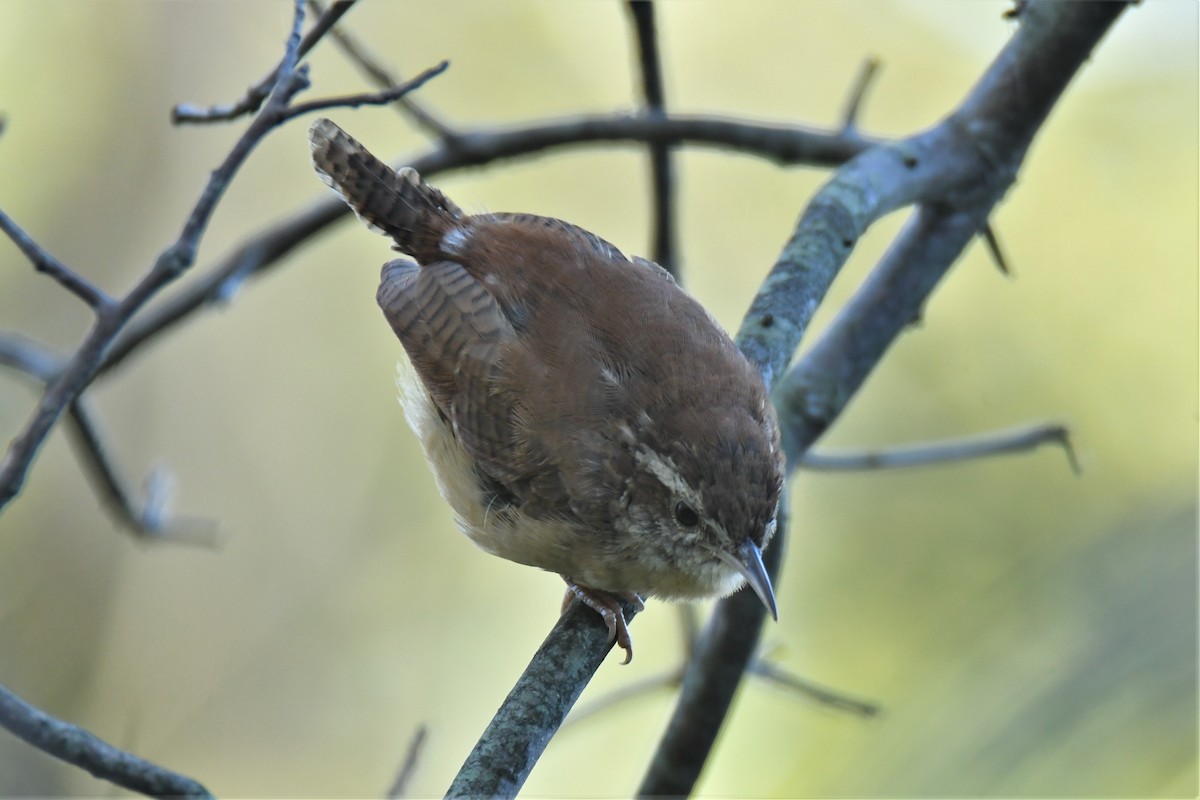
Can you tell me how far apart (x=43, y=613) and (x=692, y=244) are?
182 inches

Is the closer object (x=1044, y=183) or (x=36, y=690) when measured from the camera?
(x=36, y=690)

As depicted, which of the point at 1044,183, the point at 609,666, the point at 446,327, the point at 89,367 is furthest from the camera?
the point at 1044,183

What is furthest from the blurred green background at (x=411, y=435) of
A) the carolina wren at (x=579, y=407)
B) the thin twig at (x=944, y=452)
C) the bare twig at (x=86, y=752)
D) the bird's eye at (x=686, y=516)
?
the bare twig at (x=86, y=752)

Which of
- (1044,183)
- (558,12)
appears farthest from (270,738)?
(1044,183)

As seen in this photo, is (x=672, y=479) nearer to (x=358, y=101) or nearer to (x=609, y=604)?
(x=609, y=604)

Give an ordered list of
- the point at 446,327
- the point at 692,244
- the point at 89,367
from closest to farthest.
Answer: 1. the point at 89,367
2. the point at 446,327
3. the point at 692,244

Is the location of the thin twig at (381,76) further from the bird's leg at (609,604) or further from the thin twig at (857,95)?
the bird's leg at (609,604)

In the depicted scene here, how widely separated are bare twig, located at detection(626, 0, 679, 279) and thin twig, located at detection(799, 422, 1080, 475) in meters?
0.92

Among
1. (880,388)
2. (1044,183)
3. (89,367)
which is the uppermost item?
(89,367)

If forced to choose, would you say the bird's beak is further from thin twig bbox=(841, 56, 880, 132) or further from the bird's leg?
thin twig bbox=(841, 56, 880, 132)

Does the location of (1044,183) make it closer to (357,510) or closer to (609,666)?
(609,666)

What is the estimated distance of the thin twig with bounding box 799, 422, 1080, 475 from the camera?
12.0 feet

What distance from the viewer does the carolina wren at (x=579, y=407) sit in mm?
2592

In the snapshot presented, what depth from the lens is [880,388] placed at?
6.58 m
